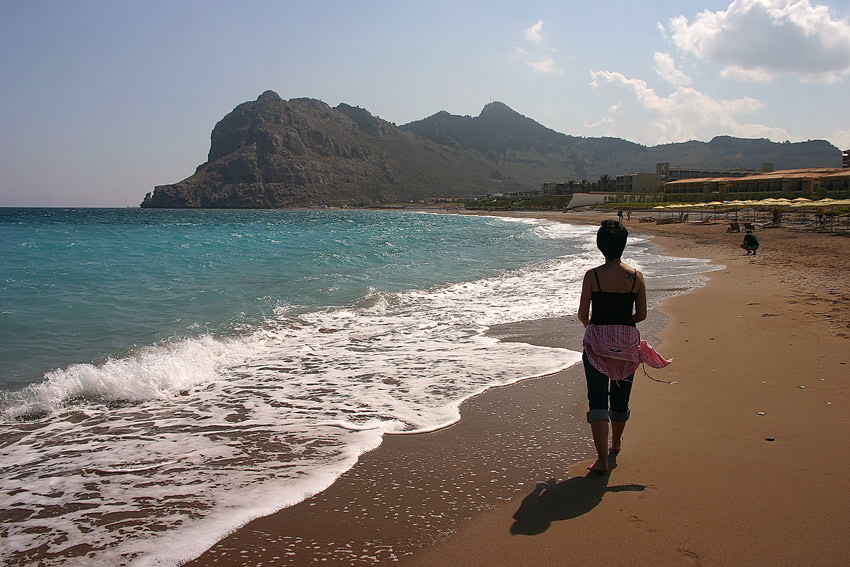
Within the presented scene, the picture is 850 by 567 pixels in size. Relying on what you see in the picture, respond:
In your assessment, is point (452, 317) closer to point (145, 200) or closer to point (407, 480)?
point (407, 480)

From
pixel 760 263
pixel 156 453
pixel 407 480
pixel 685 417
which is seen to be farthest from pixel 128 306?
pixel 760 263

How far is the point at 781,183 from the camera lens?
→ 57.3m

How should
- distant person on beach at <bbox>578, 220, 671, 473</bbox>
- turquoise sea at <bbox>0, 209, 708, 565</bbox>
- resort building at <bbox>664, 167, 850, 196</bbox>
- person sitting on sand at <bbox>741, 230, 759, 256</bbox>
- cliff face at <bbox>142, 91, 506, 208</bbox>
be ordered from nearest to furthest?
turquoise sea at <bbox>0, 209, 708, 565</bbox> < distant person on beach at <bbox>578, 220, 671, 473</bbox> < person sitting on sand at <bbox>741, 230, 759, 256</bbox> < resort building at <bbox>664, 167, 850, 196</bbox> < cliff face at <bbox>142, 91, 506, 208</bbox>

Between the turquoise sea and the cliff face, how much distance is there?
157557 mm

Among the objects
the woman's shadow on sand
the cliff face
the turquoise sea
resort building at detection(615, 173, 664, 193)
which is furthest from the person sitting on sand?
the cliff face

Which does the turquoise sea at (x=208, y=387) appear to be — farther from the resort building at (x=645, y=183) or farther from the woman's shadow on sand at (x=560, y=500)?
the resort building at (x=645, y=183)

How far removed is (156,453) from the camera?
425 cm

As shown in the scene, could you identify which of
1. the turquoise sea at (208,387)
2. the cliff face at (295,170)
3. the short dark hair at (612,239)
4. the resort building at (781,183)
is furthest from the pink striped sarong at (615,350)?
the cliff face at (295,170)

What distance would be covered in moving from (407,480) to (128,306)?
9648mm

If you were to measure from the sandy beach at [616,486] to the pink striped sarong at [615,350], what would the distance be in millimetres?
659

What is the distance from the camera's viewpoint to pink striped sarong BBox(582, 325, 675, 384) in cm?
360

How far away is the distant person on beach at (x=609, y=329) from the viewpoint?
3.60 metres

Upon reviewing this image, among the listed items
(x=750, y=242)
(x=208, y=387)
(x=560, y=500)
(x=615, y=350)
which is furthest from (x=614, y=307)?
(x=750, y=242)

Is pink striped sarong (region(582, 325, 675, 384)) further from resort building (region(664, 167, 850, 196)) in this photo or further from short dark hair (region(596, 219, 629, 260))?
resort building (region(664, 167, 850, 196))
